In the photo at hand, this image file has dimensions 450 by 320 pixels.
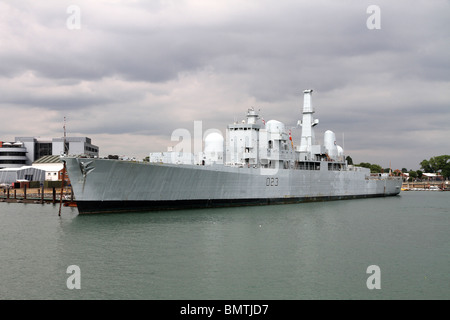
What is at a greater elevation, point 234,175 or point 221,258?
point 234,175

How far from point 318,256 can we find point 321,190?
30.0m

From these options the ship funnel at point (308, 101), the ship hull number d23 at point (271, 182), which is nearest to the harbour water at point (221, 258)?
the ship hull number d23 at point (271, 182)

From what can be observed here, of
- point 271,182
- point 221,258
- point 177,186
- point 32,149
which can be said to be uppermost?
point 32,149

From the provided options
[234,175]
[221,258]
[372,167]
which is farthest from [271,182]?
[372,167]

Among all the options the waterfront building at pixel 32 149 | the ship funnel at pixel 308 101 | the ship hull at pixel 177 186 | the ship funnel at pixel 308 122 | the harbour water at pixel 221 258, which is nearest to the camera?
the harbour water at pixel 221 258

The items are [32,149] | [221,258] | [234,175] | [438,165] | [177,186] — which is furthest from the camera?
[438,165]

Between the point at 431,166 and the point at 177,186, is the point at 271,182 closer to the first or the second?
the point at 177,186

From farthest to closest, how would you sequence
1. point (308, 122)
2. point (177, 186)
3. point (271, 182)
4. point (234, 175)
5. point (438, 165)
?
point (438, 165)
point (308, 122)
point (271, 182)
point (234, 175)
point (177, 186)

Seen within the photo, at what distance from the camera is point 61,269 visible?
50.1 feet

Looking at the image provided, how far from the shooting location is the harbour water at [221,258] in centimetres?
1311

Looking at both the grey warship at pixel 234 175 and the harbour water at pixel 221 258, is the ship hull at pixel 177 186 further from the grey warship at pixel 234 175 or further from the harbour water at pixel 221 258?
the harbour water at pixel 221 258

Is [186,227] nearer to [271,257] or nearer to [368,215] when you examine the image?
[271,257]

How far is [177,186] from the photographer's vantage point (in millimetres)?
32062

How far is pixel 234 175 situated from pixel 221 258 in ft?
62.0
